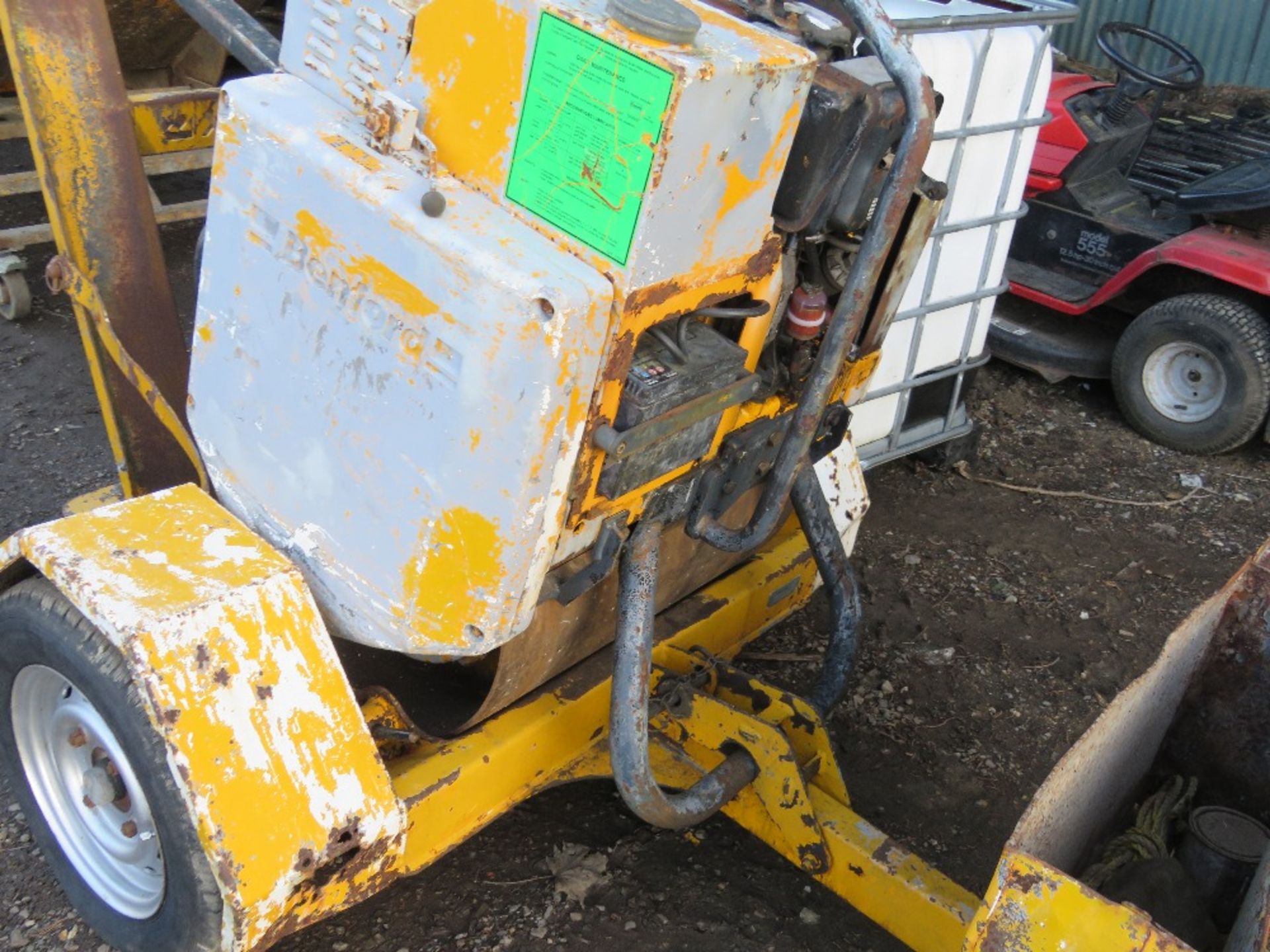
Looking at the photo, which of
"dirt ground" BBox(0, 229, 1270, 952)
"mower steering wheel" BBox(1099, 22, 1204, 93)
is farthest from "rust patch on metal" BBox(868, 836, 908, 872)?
"mower steering wheel" BBox(1099, 22, 1204, 93)

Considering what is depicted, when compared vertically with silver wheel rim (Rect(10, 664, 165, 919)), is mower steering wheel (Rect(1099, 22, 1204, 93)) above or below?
above

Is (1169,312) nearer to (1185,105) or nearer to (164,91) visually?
(1185,105)

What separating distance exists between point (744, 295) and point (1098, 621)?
2142 millimetres

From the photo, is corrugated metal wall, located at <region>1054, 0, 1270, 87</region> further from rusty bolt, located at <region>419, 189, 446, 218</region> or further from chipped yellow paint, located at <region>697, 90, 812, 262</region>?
rusty bolt, located at <region>419, 189, 446, 218</region>

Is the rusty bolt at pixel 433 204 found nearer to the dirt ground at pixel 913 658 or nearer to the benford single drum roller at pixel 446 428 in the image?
the benford single drum roller at pixel 446 428

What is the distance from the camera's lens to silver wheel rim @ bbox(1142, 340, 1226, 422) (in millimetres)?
4520

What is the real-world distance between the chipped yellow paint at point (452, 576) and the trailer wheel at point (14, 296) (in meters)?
3.06

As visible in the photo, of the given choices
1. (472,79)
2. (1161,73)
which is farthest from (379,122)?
(1161,73)

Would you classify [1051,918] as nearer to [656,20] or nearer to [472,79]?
[656,20]

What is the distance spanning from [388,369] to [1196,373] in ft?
12.2

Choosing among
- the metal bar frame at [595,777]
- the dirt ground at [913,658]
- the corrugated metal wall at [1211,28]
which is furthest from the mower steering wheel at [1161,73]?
the metal bar frame at [595,777]

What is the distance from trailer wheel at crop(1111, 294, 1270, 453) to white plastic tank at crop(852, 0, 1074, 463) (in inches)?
37.8

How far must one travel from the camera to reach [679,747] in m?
2.38

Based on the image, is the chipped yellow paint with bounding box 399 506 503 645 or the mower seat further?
the mower seat
